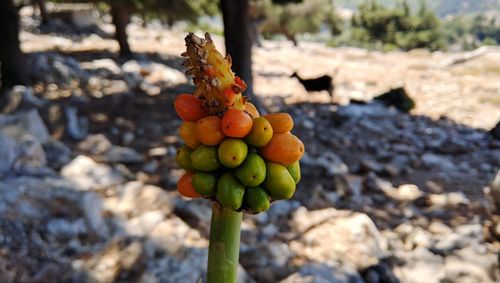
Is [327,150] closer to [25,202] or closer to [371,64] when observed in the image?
[25,202]

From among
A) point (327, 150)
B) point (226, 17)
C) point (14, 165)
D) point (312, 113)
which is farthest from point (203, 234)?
point (312, 113)

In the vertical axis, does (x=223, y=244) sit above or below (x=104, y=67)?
above

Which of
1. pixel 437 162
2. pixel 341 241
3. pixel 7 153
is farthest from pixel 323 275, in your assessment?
pixel 437 162

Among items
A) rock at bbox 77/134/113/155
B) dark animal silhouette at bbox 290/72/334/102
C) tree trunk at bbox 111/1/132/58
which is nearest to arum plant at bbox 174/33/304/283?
rock at bbox 77/134/113/155

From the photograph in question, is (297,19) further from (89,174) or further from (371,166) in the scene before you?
(89,174)

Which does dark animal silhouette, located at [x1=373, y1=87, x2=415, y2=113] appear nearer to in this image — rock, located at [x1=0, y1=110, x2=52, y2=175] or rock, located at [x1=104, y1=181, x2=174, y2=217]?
rock, located at [x1=104, y1=181, x2=174, y2=217]

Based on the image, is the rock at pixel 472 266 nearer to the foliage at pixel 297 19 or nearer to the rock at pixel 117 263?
the rock at pixel 117 263

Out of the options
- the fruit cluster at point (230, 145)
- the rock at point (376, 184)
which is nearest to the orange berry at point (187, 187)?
the fruit cluster at point (230, 145)

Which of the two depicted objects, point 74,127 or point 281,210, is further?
point 74,127
